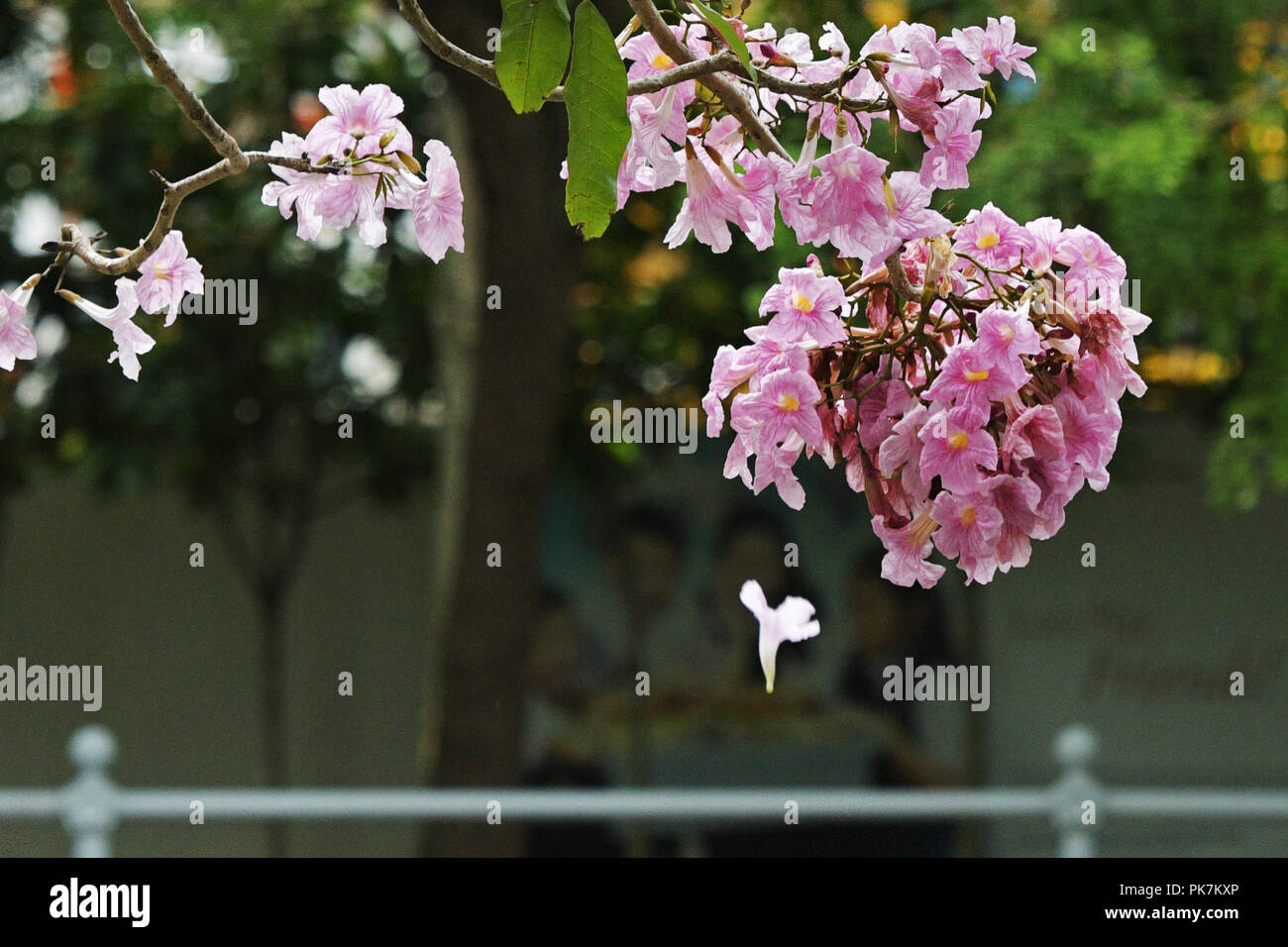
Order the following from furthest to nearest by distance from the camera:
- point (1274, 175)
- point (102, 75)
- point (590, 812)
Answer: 1. point (102, 75)
2. point (1274, 175)
3. point (590, 812)

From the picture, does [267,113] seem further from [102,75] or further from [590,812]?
[590,812]

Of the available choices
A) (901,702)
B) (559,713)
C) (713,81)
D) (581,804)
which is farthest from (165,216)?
(901,702)

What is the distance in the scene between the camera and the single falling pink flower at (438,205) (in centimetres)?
97

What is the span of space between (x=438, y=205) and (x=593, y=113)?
0.16 meters

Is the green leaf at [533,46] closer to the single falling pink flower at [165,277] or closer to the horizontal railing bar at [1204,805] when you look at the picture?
the single falling pink flower at [165,277]

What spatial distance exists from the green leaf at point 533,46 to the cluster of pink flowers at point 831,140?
7 cm

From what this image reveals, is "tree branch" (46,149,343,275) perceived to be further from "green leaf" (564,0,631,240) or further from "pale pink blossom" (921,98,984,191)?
"pale pink blossom" (921,98,984,191)

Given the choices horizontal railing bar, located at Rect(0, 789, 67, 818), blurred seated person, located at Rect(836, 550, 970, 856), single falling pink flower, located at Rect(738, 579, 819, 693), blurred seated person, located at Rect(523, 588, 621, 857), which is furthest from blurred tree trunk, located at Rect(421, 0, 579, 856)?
single falling pink flower, located at Rect(738, 579, 819, 693)

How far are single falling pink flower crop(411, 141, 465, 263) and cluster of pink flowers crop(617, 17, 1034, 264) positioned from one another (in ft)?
0.38

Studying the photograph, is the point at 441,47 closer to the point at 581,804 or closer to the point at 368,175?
the point at 368,175

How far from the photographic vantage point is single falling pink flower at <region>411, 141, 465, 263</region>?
38.4 inches

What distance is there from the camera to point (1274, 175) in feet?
14.8

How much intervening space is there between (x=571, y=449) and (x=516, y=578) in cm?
175
